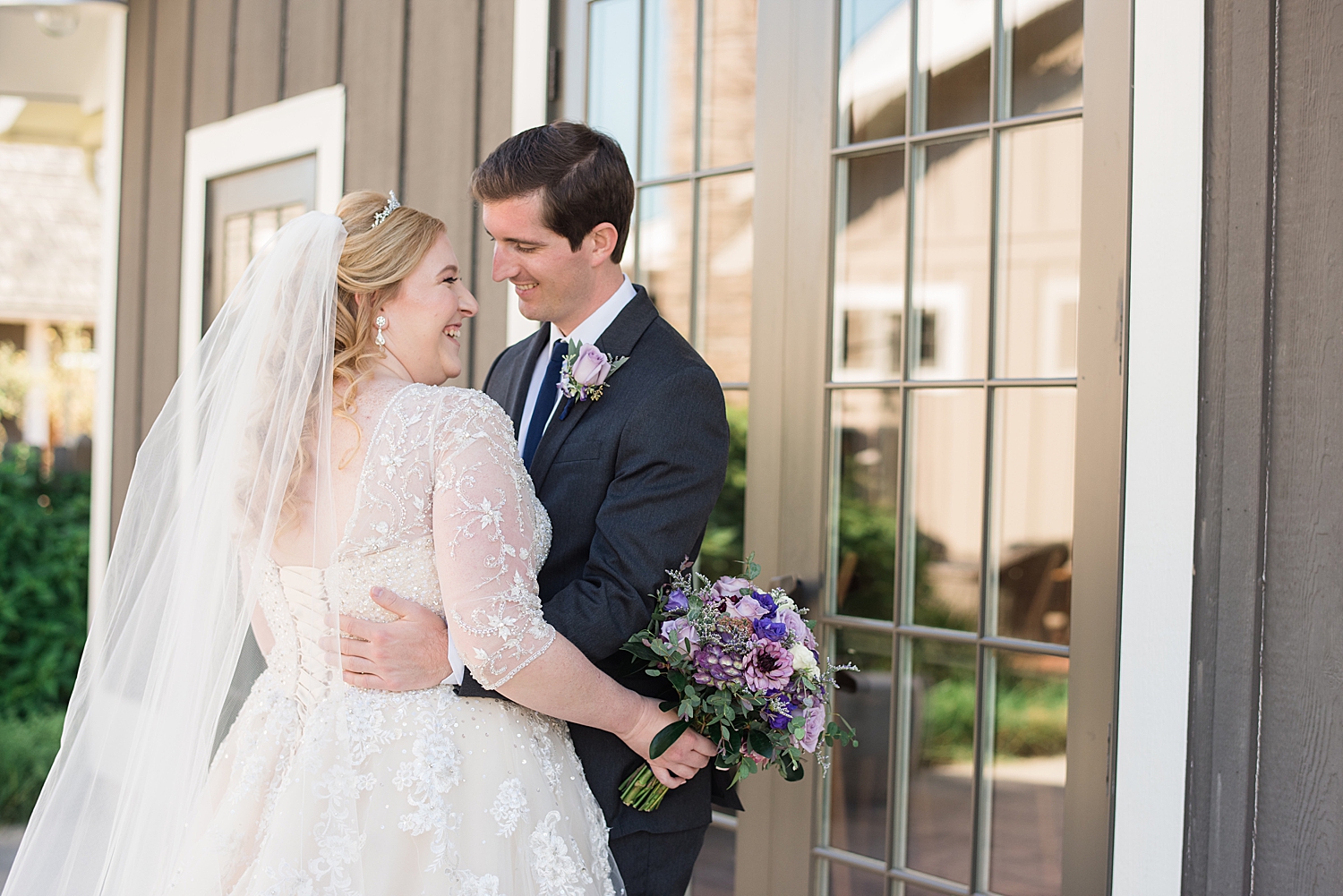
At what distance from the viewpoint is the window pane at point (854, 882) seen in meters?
2.69

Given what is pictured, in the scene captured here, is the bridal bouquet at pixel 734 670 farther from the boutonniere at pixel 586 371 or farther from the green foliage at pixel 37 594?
the green foliage at pixel 37 594

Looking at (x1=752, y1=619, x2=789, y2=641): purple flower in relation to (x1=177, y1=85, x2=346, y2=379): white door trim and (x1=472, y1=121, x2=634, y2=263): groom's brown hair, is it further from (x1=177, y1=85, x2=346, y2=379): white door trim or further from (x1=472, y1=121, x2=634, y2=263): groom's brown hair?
(x1=177, y1=85, x2=346, y2=379): white door trim

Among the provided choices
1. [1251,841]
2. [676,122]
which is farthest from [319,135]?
[1251,841]

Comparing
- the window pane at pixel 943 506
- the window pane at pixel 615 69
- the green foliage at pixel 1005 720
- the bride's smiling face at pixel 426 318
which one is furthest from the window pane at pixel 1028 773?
the window pane at pixel 615 69

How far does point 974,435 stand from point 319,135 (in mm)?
2722

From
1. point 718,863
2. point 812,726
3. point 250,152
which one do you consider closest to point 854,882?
point 718,863

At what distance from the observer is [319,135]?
411 cm

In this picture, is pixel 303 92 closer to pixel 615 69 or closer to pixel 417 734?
pixel 615 69

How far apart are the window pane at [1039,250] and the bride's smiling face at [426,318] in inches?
50.3

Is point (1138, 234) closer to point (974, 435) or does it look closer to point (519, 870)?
point (974, 435)

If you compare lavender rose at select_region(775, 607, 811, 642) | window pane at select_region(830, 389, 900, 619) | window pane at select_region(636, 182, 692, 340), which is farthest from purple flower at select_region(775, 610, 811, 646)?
window pane at select_region(636, 182, 692, 340)

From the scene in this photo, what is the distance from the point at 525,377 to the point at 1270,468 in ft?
4.79

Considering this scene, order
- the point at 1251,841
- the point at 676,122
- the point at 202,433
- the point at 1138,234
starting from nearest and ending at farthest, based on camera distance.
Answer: the point at 202,433 < the point at 1251,841 < the point at 1138,234 < the point at 676,122

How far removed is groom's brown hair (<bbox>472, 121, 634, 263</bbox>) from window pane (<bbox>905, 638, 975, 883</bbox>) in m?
1.28
